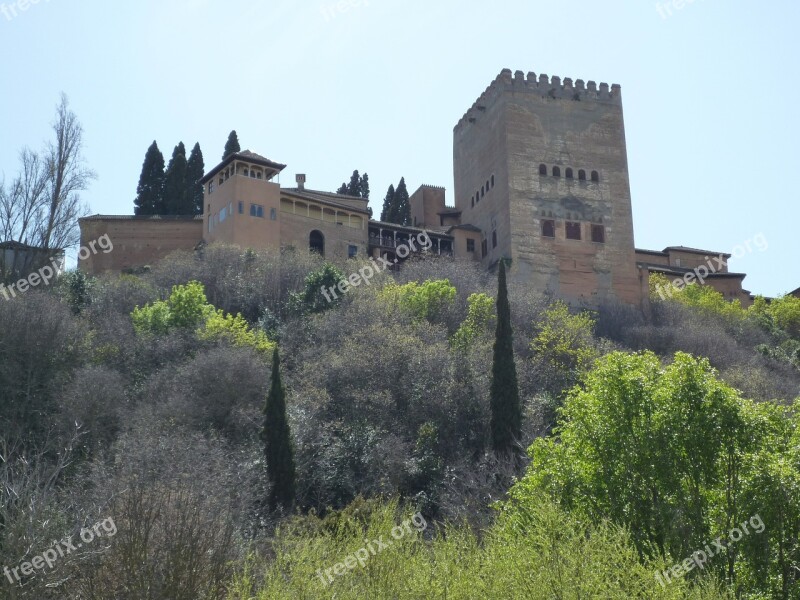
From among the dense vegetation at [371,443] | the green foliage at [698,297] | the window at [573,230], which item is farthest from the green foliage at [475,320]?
the green foliage at [698,297]

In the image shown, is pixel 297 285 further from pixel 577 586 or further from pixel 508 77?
pixel 577 586

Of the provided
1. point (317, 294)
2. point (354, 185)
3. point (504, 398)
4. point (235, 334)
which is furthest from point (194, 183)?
point (504, 398)

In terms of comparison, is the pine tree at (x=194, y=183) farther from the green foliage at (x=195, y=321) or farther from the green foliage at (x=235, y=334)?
the green foliage at (x=235, y=334)

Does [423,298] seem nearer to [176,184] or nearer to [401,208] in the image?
[176,184]

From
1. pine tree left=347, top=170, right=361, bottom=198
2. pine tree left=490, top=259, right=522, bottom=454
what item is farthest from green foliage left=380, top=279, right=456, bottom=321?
pine tree left=347, top=170, right=361, bottom=198

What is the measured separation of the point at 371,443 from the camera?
2697 centimetres

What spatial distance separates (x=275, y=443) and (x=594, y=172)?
3380 centimetres

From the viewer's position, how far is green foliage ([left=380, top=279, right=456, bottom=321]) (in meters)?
38.6

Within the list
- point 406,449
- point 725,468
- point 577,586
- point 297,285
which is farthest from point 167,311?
point 577,586

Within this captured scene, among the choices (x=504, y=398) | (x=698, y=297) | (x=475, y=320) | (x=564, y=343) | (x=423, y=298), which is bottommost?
(x=504, y=398)

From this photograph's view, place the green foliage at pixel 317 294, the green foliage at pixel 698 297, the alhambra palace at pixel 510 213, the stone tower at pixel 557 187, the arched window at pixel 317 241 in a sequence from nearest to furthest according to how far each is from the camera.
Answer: the green foliage at pixel 317 294 < the alhambra palace at pixel 510 213 < the arched window at pixel 317 241 < the green foliage at pixel 698 297 < the stone tower at pixel 557 187

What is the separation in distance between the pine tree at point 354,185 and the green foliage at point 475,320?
24.1 meters

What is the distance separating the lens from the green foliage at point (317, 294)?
39.6 m

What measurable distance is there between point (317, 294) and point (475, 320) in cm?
650
